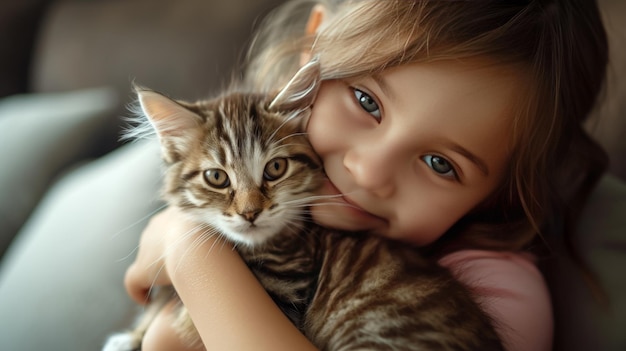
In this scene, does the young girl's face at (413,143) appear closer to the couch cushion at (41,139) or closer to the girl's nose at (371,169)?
the girl's nose at (371,169)

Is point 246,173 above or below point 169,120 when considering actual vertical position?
below

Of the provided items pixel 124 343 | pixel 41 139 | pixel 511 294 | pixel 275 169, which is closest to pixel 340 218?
pixel 275 169

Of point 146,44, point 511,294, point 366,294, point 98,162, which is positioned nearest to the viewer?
point 366,294

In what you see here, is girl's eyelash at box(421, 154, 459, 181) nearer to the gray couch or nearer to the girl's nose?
the girl's nose

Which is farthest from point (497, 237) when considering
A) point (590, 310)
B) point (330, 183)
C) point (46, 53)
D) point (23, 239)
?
point (46, 53)

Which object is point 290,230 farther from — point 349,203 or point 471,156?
point 471,156

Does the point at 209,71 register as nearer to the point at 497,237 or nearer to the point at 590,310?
the point at 497,237

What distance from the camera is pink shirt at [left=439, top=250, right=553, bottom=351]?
92cm

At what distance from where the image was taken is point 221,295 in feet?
2.87

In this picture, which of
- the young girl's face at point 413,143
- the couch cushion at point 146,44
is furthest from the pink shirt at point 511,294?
the couch cushion at point 146,44

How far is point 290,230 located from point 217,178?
0.18 metres

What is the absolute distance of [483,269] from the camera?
1020mm

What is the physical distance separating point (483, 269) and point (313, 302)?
38 cm

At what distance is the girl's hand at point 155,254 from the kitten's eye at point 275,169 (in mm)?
195
